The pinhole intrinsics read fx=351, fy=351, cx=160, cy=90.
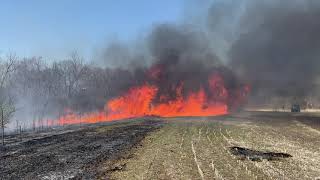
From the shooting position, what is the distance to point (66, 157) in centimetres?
2916

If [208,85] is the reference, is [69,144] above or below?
below

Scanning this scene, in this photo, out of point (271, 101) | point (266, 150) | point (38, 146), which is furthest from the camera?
point (271, 101)

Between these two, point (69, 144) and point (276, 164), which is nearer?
point (276, 164)

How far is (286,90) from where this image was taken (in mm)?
96000

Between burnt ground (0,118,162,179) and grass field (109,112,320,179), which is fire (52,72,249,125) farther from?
grass field (109,112,320,179)

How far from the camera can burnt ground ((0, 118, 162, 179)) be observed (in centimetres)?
2284

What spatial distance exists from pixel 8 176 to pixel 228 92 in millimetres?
71098

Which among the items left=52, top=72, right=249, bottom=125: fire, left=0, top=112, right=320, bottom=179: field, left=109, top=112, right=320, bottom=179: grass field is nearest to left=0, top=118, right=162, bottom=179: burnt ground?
left=0, top=112, right=320, bottom=179: field

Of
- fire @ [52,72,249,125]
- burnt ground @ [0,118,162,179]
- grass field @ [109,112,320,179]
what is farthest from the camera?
fire @ [52,72,249,125]

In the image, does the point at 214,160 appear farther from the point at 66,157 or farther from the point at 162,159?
the point at 66,157

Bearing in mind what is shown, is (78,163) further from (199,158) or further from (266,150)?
(266,150)

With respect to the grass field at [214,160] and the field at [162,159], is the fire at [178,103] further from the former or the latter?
the grass field at [214,160]

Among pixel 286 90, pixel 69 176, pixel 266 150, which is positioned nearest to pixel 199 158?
pixel 266 150

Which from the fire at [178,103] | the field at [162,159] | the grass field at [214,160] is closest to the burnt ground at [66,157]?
the field at [162,159]
